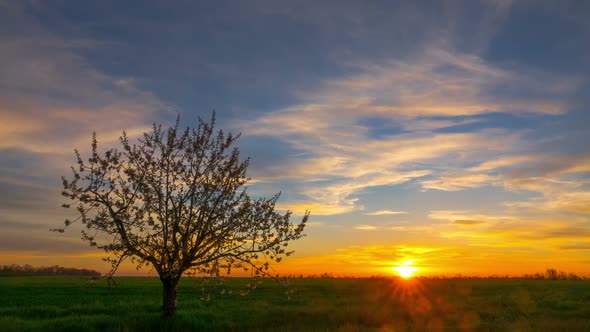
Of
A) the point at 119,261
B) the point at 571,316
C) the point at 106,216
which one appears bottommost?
the point at 571,316

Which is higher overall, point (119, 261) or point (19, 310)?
point (119, 261)

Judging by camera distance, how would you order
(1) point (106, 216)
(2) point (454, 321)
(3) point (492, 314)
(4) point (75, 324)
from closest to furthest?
(1) point (106, 216), (4) point (75, 324), (2) point (454, 321), (3) point (492, 314)

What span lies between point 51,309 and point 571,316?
3089 centimetres

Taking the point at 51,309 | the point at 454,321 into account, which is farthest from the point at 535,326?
the point at 51,309

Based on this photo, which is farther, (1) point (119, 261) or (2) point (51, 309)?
(2) point (51, 309)

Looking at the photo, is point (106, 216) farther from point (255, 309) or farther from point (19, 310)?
point (19, 310)

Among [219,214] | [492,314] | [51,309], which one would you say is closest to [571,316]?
[492,314]

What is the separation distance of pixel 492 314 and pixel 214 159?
19.1 meters

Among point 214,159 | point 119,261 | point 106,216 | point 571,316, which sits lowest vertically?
point 571,316

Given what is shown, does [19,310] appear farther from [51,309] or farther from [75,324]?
[75,324]

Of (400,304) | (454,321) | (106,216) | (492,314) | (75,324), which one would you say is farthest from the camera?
(400,304)

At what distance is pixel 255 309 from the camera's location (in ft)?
95.7

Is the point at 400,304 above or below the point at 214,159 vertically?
below

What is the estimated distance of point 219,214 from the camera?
19.8 metres
